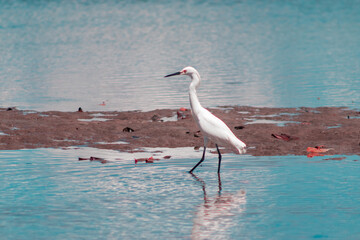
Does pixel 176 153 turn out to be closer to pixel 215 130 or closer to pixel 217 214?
pixel 215 130

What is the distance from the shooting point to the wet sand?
11922mm

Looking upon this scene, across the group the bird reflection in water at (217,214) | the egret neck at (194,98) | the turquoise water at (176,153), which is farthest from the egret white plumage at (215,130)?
the bird reflection in water at (217,214)

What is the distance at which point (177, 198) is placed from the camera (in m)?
8.39

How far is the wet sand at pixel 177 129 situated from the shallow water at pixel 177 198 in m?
0.90

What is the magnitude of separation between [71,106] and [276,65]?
10.9m

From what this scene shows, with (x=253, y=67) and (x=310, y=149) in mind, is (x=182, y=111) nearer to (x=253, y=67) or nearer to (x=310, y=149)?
(x=310, y=149)

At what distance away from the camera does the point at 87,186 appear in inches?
356

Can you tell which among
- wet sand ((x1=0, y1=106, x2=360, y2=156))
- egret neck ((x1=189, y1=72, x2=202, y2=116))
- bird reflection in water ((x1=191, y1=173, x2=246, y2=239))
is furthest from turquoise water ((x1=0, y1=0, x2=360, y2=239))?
egret neck ((x1=189, y1=72, x2=202, y2=116))

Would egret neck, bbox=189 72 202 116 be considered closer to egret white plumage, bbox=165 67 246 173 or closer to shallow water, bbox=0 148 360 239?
egret white plumage, bbox=165 67 246 173

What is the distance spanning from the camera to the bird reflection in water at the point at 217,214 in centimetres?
686

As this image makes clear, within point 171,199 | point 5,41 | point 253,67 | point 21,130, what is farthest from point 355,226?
point 5,41

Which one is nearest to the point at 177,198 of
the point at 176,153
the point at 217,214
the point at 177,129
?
the point at 217,214

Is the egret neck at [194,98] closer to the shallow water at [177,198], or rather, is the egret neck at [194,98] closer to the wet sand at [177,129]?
the shallow water at [177,198]

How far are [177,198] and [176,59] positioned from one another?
66.0 ft
